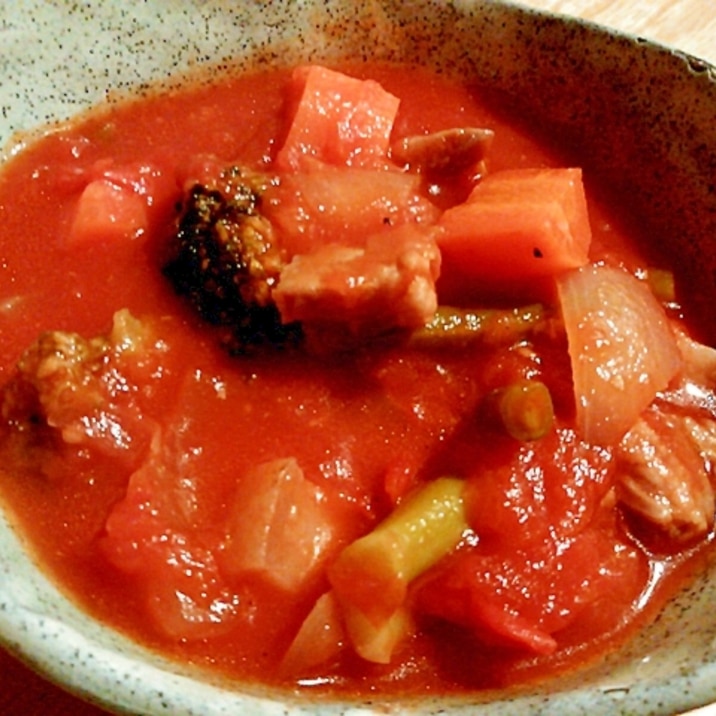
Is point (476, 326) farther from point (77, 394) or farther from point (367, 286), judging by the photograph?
point (77, 394)

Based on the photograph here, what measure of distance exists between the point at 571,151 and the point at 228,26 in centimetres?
107

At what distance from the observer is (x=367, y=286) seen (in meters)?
2.04

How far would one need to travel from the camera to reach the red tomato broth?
1.90m

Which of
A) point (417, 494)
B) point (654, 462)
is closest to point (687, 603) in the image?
point (654, 462)

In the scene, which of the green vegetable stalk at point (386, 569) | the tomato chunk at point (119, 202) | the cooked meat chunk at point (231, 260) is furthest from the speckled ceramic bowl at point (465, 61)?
the green vegetable stalk at point (386, 569)

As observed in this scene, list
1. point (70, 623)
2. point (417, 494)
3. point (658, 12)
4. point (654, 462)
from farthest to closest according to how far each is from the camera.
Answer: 1. point (658, 12)
2. point (654, 462)
3. point (417, 494)
4. point (70, 623)

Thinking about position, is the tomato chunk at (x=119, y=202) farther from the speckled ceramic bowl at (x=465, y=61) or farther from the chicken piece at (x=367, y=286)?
the chicken piece at (x=367, y=286)

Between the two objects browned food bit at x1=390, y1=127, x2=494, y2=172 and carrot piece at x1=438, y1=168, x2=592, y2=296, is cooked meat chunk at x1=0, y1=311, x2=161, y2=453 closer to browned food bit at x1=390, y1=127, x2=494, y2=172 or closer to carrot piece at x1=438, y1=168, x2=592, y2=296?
carrot piece at x1=438, y1=168, x2=592, y2=296

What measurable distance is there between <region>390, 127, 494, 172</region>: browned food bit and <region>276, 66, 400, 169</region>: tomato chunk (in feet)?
0.22

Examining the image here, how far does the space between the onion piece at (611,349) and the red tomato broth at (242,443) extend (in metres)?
0.08

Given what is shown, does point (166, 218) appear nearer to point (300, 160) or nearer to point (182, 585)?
point (300, 160)

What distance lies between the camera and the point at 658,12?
3.34m

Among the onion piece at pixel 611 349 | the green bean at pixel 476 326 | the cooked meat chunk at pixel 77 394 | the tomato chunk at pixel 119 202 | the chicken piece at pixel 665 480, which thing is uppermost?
the onion piece at pixel 611 349

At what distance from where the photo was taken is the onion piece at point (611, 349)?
2.04 meters
